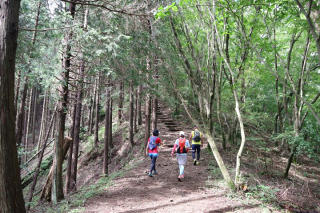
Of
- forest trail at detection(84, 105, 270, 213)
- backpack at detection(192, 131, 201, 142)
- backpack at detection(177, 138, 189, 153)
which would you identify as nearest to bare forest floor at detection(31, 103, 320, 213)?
forest trail at detection(84, 105, 270, 213)

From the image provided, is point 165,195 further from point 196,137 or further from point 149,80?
point 149,80

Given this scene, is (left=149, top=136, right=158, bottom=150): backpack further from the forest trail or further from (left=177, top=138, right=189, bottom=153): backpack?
the forest trail

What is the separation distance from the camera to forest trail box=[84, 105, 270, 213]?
5.40 m

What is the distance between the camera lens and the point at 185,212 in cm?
512

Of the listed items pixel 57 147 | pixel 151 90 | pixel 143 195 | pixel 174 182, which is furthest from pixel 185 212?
pixel 151 90

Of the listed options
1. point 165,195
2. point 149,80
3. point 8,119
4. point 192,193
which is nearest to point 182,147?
point 192,193

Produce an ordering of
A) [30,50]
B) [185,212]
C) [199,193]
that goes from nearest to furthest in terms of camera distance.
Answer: [185,212] < [199,193] < [30,50]

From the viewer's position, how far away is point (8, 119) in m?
3.28

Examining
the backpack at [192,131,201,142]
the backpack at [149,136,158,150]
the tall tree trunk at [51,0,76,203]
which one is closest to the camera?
the tall tree trunk at [51,0,76,203]

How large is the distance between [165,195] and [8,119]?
5030mm

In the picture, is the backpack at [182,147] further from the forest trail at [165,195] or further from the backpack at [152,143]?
the forest trail at [165,195]

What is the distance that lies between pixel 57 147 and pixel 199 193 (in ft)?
17.3

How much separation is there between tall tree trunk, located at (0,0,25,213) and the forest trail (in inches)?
108

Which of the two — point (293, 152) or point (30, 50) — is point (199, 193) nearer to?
point (293, 152)
